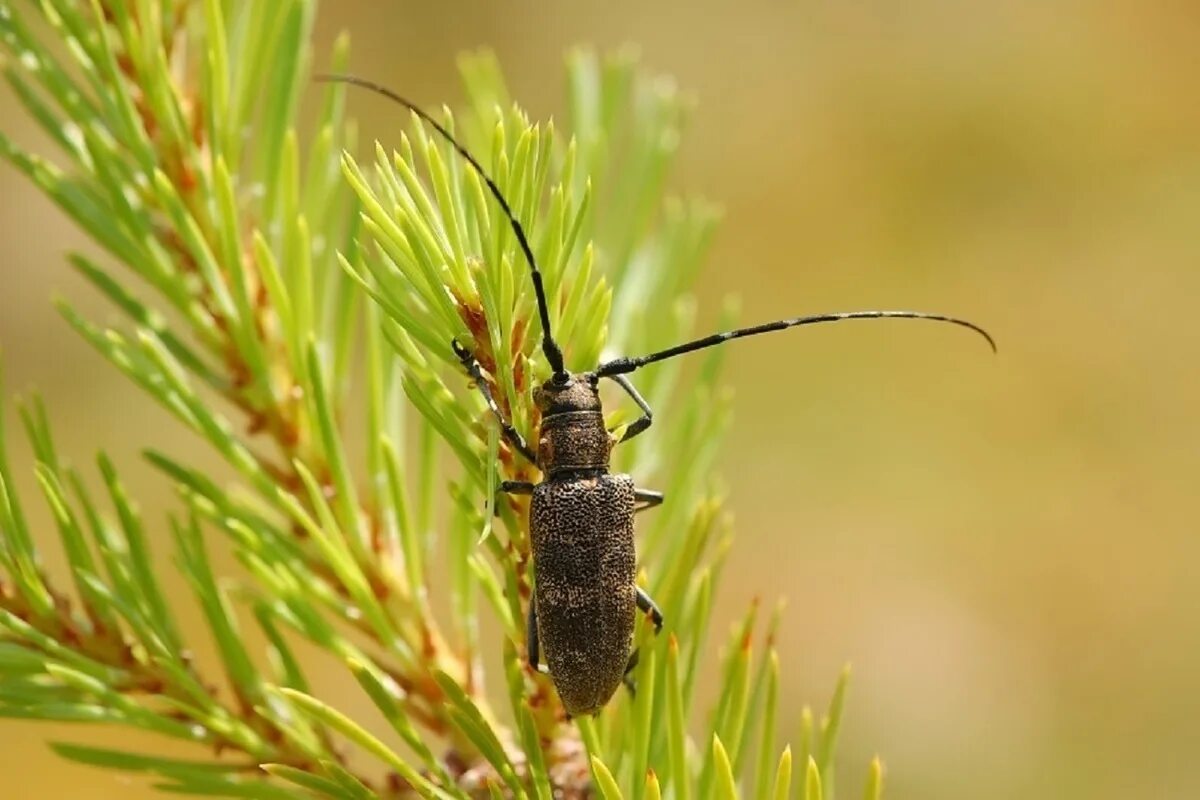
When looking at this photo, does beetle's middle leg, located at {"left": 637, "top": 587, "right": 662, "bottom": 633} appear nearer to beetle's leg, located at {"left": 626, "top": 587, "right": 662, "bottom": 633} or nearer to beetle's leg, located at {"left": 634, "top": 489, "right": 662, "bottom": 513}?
beetle's leg, located at {"left": 626, "top": 587, "right": 662, "bottom": 633}

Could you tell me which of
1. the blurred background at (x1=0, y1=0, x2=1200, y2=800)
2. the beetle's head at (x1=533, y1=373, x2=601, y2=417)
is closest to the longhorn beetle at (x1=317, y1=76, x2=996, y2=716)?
the beetle's head at (x1=533, y1=373, x2=601, y2=417)

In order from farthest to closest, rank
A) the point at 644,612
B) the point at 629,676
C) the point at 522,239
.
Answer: the point at 629,676 → the point at 644,612 → the point at 522,239

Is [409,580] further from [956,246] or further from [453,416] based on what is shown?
[956,246]

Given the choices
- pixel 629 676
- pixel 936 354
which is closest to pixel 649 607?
pixel 629 676

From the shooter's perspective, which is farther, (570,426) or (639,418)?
(639,418)

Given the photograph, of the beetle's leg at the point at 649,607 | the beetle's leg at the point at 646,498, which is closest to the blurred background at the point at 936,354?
the beetle's leg at the point at 646,498

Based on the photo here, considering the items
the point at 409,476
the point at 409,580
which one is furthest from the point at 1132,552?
the point at 409,580

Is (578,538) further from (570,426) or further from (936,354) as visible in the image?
(936,354)
